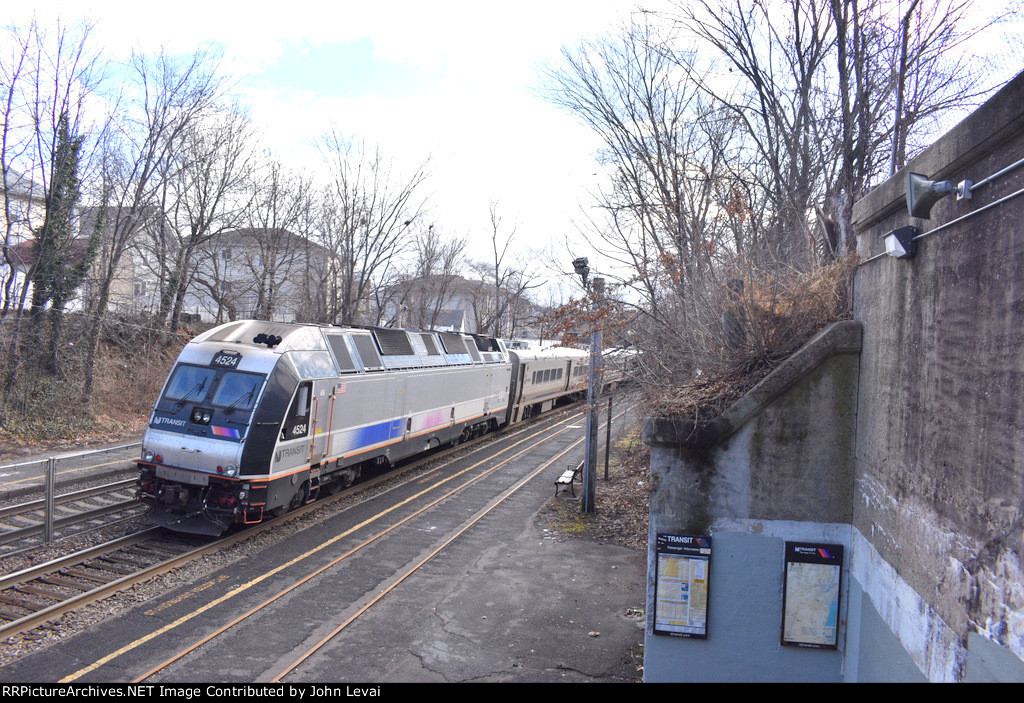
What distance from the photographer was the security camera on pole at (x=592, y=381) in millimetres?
11762

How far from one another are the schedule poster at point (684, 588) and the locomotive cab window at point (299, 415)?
22.7ft

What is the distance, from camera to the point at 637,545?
1195 cm

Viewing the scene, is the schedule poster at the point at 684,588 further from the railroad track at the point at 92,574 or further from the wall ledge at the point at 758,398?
the railroad track at the point at 92,574

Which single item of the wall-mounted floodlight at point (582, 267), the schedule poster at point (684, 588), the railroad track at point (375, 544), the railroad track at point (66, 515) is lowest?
the railroad track at point (375, 544)

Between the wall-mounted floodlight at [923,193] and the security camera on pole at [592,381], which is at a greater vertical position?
the wall-mounted floodlight at [923,193]

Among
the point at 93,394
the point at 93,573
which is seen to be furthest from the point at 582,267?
the point at 93,394

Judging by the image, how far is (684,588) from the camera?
645 centimetres

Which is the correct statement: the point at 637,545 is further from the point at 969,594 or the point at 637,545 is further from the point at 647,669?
the point at 969,594

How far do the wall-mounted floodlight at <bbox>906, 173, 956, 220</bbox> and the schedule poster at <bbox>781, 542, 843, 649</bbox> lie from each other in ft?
10.8

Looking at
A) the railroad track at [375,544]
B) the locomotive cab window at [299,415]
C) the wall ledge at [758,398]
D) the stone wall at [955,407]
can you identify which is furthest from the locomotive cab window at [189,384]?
the stone wall at [955,407]

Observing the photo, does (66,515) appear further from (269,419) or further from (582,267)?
(582,267)

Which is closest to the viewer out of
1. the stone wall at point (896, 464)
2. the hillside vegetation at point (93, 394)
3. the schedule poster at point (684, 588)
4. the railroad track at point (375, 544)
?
the stone wall at point (896, 464)

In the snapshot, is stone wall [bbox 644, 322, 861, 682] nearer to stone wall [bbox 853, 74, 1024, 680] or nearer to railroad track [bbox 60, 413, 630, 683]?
stone wall [bbox 853, 74, 1024, 680]
